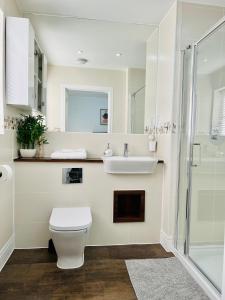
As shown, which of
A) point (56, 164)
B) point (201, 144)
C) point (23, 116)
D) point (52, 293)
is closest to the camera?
point (52, 293)

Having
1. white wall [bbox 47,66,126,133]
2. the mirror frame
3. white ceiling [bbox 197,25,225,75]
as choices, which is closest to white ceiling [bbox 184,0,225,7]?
white ceiling [bbox 197,25,225,75]

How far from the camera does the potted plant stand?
2.31 metres

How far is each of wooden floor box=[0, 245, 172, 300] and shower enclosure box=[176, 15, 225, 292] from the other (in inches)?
14.1

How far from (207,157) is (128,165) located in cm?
72

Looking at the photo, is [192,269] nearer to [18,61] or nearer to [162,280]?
[162,280]

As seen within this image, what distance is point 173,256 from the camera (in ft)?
7.28

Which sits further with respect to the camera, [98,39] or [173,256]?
[98,39]

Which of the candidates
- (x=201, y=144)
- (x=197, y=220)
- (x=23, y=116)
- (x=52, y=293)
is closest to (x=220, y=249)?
(x=197, y=220)

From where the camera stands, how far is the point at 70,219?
195cm

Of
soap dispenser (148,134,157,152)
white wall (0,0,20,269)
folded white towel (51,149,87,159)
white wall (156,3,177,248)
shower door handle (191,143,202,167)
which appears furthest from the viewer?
soap dispenser (148,134,157,152)

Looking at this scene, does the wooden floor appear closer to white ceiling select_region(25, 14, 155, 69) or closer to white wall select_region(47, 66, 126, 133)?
white wall select_region(47, 66, 126, 133)

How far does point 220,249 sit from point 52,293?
1.40 m

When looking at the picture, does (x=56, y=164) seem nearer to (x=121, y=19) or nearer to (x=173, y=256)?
(x=173, y=256)

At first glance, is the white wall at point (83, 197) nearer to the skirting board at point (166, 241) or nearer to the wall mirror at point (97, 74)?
the skirting board at point (166, 241)
